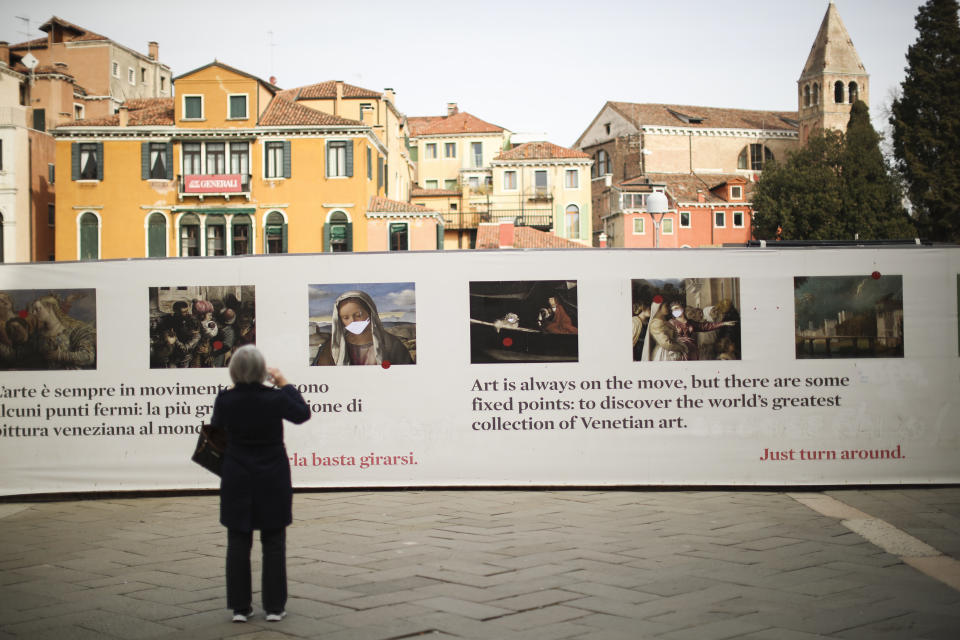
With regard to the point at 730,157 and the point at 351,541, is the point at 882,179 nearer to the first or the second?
the point at 730,157

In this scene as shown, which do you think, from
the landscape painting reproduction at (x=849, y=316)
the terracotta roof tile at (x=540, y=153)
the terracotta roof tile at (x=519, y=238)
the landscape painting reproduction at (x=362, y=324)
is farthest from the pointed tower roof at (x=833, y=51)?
the landscape painting reproduction at (x=362, y=324)

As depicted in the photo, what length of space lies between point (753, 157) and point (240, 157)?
60.8m

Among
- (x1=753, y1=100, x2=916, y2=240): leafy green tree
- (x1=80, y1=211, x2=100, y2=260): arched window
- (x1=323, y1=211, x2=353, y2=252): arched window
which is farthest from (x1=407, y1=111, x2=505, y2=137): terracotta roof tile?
(x1=80, y1=211, x2=100, y2=260): arched window

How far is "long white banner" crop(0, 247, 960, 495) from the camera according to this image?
10.2 meters

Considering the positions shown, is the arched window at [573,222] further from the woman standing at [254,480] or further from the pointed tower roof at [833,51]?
the woman standing at [254,480]

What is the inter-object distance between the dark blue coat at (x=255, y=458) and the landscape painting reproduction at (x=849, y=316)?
6.27 metres

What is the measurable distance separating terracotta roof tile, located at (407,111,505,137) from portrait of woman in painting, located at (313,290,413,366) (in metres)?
74.2

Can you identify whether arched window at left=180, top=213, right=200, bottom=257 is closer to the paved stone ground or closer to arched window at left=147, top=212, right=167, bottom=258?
arched window at left=147, top=212, right=167, bottom=258

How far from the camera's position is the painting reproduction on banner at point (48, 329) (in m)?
10.4

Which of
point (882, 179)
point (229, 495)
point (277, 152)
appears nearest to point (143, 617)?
point (229, 495)

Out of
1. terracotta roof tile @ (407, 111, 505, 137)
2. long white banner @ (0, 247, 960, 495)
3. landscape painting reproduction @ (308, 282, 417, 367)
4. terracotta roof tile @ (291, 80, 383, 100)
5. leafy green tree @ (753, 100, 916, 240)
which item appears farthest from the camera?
terracotta roof tile @ (407, 111, 505, 137)

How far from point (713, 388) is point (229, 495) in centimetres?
590

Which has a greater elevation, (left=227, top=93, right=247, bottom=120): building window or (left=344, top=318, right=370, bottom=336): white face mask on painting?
(left=227, top=93, right=247, bottom=120): building window

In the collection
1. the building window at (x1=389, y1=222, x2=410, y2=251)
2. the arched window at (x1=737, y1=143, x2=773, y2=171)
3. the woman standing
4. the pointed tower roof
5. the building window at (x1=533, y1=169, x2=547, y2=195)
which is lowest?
the woman standing
